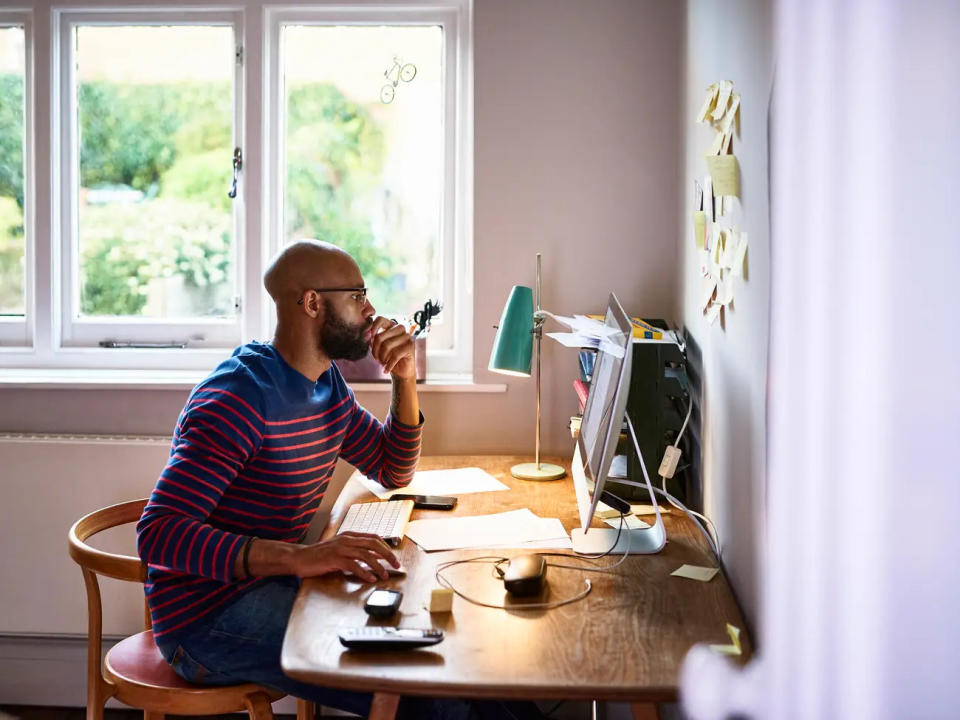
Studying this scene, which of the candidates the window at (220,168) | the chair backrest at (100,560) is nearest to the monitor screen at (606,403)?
the chair backrest at (100,560)

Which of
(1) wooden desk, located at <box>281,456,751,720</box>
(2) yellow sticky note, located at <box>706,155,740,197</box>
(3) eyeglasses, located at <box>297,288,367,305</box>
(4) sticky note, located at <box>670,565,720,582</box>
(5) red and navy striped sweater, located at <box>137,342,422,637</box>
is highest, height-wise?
(2) yellow sticky note, located at <box>706,155,740,197</box>

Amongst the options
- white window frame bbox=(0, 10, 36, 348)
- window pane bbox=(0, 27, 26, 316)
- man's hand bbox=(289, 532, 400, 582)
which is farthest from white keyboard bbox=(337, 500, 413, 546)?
window pane bbox=(0, 27, 26, 316)

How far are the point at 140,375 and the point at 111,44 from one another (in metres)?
1.06

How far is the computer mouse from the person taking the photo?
55.0 inches

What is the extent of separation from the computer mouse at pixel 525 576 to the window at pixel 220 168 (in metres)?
1.43

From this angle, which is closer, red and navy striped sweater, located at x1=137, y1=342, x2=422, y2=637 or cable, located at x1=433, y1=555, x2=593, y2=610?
cable, located at x1=433, y1=555, x2=593, y2=610

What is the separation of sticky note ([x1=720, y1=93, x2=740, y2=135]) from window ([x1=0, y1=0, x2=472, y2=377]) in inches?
48.5

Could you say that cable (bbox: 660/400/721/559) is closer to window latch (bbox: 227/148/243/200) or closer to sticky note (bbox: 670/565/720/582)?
sticky note (bbox: 670/565/720/582)

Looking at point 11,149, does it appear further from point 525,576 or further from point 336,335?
point 525,576

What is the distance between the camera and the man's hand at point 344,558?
1.50 m

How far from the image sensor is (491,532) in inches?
69.7

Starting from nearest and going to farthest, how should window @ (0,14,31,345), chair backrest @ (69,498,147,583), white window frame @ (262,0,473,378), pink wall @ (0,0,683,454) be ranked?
chair backrest @ (69,498,147,583)
pink wall @ (0,0,683,454)
white window frame @ (262,0,473,378)
window @ (0,14,31,345)

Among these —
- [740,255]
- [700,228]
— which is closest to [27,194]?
[700,228]

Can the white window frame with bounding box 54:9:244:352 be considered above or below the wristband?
above
